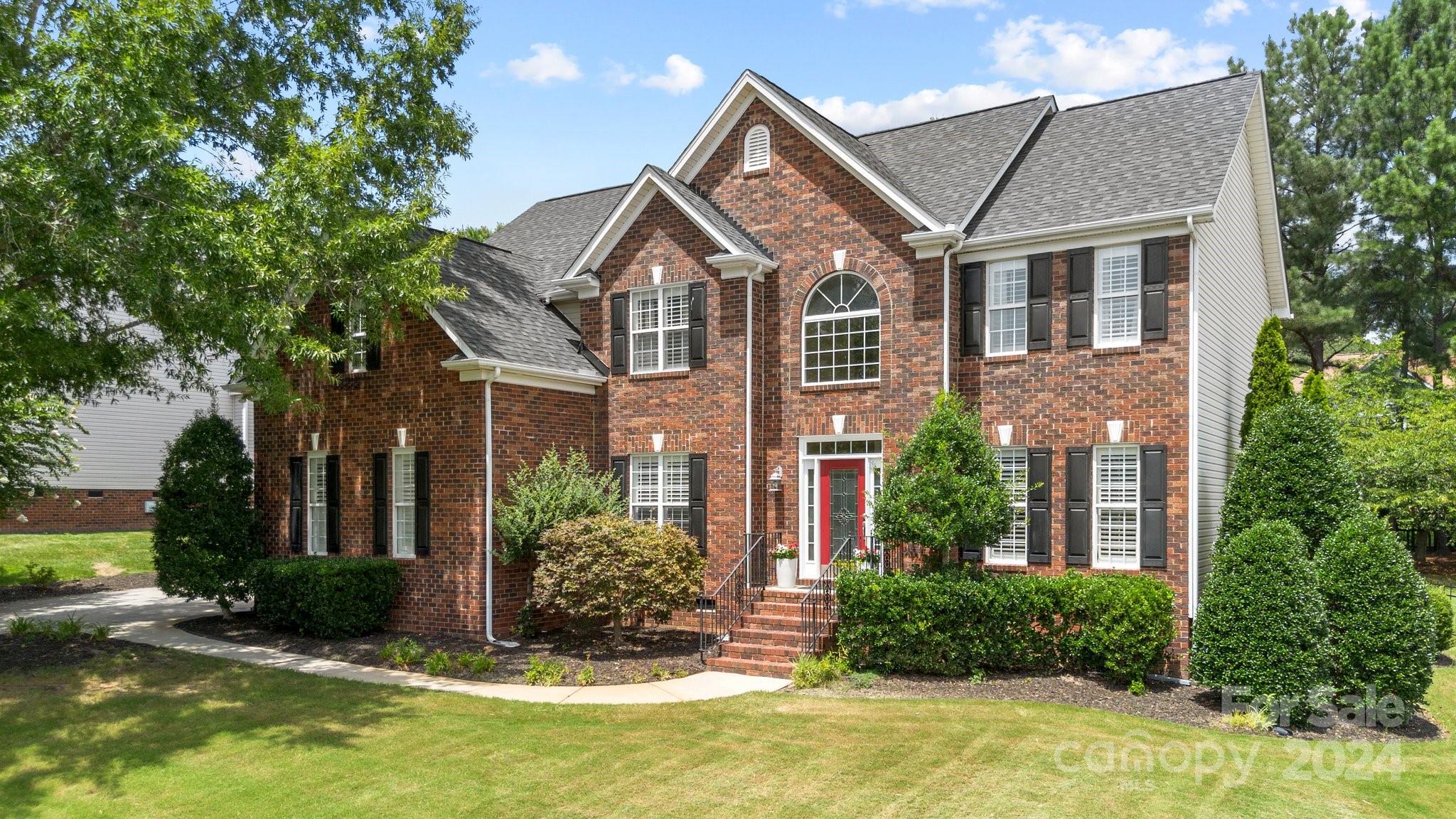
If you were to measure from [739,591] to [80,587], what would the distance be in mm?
16185

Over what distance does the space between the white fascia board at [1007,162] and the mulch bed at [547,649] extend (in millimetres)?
7967

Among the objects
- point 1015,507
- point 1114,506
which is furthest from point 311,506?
point 1114,506

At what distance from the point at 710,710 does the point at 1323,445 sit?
28.7 feet

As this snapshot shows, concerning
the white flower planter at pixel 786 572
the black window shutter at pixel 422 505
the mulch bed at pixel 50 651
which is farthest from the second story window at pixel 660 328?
the mulch bed at pixel 50 651

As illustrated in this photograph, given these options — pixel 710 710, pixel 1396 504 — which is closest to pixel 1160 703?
pixel 710 710

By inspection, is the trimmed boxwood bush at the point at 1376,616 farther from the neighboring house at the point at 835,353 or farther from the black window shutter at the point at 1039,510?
the black window shutter at the point at 1039,510

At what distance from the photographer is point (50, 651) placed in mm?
13734

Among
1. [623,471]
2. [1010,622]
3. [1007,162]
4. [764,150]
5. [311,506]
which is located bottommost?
[1010,622]

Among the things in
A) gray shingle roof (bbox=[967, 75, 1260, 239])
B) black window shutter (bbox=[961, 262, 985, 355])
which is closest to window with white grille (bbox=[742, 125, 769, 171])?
gray shingle roof (bbox=[967, 75, 1260, 239])

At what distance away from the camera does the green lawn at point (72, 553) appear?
74.4 ft

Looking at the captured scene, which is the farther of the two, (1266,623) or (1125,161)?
(1125,161)

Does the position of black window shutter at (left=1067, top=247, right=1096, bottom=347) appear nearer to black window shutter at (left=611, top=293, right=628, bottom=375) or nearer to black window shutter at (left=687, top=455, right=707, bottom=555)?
black window shutter at (left=687, top=455, right=707, bottom=555)

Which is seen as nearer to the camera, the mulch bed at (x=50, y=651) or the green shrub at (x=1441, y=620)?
the green shrub at (x=1441, y=620)

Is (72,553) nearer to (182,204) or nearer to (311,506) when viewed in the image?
(311,506)
